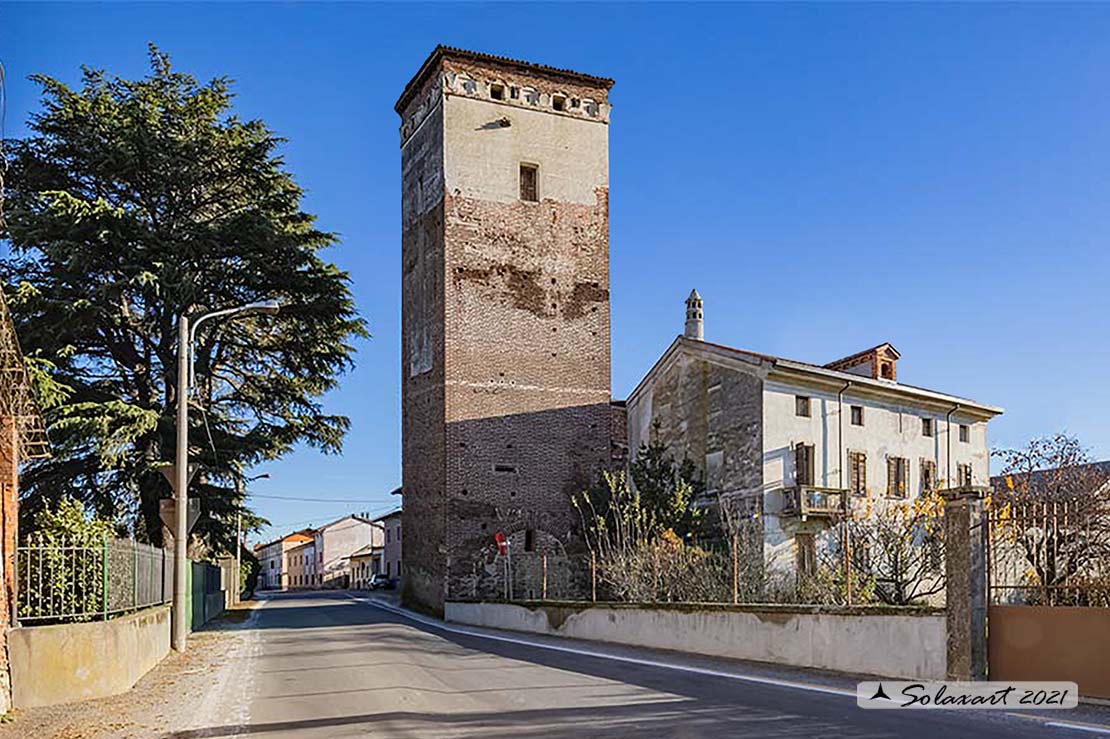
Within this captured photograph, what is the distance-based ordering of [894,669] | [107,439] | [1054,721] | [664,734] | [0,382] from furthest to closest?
[107,439]
[894,669]
[0,382]
[1054,721]
[664,734]

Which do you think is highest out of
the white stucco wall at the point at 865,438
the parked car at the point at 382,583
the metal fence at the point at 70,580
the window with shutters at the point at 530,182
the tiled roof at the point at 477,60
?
the tiled roof at the point at 477,60

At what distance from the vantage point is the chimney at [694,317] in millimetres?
37438

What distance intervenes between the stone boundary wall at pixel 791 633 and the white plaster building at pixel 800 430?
10.8m

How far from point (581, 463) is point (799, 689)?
75.2 ft

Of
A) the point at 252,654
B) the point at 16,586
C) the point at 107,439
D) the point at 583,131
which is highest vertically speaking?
the point at 583,131

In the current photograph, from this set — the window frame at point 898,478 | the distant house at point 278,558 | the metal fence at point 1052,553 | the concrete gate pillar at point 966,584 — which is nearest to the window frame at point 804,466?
the window frame at point 898,478

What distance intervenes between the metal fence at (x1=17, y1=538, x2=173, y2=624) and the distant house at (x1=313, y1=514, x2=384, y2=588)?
88873 millimetres

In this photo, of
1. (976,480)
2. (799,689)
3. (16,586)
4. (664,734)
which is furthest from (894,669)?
(976,480)

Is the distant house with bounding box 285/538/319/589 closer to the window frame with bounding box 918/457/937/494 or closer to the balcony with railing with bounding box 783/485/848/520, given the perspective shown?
the window frame with bounding box 918/457/937/494

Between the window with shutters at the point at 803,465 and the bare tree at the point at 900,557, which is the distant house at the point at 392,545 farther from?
the bare tree at the point at 900,557

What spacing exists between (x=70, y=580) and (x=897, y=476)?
28.1 m

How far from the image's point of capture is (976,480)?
124 feet

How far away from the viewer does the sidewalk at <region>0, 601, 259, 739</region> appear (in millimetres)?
10305

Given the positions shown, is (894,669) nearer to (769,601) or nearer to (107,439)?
(769,601)
